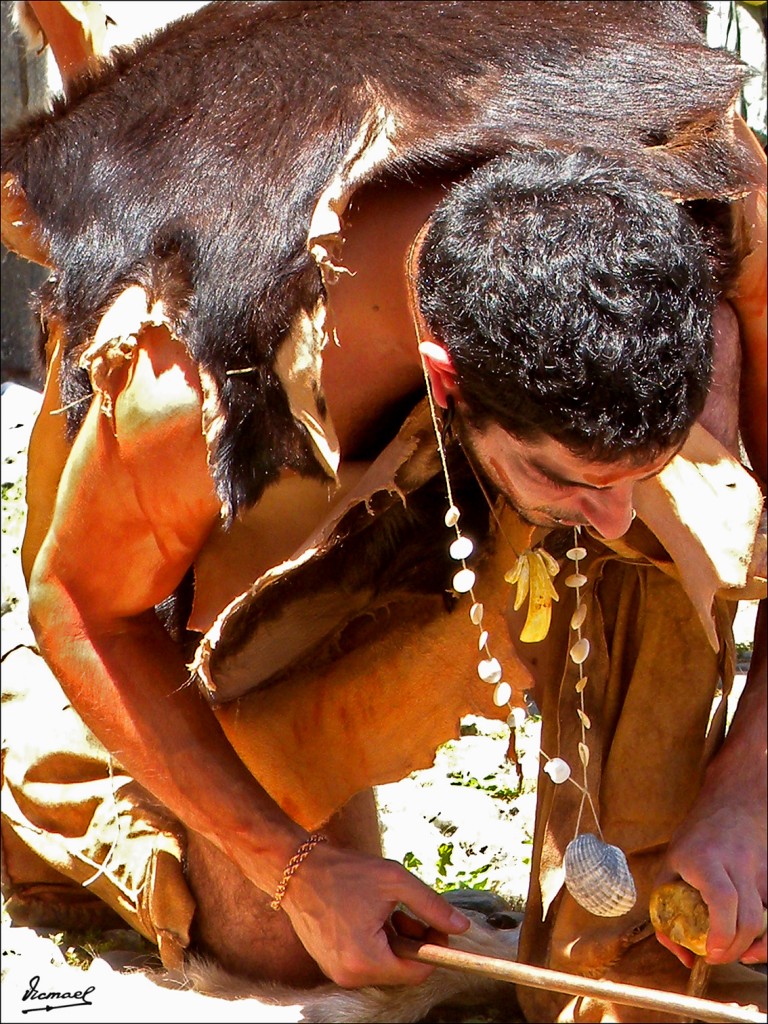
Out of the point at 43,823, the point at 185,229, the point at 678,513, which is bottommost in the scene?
the point at 43,823

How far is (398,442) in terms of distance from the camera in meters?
1.89

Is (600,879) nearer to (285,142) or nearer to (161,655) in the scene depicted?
(161,655)

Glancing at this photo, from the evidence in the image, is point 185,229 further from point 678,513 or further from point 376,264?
point 678,513

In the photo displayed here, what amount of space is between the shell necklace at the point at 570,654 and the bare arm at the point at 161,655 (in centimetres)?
19

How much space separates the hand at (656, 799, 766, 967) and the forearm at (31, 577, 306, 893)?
18.2 inches

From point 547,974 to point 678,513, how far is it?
543mm

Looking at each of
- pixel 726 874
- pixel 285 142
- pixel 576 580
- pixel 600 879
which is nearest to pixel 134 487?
pixel 285 142

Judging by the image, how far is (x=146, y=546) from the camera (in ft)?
6.26

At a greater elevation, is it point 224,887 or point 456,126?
point 456,126

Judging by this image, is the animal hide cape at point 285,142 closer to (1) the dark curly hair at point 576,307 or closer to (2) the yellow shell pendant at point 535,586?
(1) the dark curly hair at point 576,307

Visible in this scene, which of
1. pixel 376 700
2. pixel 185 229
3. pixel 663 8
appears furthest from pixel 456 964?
pixel 663 8

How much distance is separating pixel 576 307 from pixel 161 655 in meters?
0.79

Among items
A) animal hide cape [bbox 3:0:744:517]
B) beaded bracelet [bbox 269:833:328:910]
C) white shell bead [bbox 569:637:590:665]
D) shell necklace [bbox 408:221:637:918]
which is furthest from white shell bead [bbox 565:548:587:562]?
beaded bracelet [bbox 269:833:328:910]

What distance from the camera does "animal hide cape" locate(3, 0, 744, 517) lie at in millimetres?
1776
